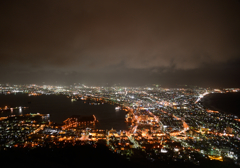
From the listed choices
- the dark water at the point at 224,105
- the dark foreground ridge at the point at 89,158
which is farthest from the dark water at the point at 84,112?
the dark water at the point at 224,105

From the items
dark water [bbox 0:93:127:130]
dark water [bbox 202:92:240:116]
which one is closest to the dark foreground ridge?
dark water [bbox 0:93:127:130]

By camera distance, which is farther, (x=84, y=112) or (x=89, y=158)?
(x=84, y=112)

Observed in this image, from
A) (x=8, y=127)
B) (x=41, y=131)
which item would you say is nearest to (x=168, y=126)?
(x=41, y=131)

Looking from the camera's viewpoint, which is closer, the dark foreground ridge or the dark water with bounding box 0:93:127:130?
the dark foreground ridge

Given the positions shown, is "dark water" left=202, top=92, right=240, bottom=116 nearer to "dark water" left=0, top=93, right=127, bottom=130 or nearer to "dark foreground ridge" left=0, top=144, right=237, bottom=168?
"dark water" left=0, top=93, right=127, bottom=130

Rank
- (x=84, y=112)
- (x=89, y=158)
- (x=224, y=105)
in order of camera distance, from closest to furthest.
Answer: (x=89, y=158) → (x=84, y=112) → (x=224, y=105)

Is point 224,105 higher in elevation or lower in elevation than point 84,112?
lower

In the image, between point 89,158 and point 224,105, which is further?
point 224,105

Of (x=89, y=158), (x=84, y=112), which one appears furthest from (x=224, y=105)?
(x=89, y=158)

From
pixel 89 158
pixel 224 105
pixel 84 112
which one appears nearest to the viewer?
pixel 89 158

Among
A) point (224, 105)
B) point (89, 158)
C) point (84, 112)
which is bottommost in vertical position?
point (224, 105)

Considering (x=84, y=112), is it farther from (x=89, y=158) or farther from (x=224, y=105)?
(x=224, y=105)
